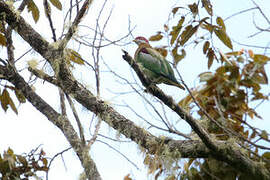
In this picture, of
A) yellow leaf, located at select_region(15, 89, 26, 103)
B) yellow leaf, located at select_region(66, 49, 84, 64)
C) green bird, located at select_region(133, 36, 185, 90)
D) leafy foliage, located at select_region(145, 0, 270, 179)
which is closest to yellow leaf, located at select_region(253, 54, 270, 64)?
leafy foliage, located at select_region(145, 0, 270, 179)

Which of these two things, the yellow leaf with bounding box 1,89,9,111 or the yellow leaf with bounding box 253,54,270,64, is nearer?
the yellow leaf with bounding box 253,54,270,64

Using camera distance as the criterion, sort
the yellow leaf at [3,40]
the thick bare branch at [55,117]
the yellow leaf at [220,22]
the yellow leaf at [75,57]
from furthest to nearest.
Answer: the yellow leaf at [3,40], the yellow leaf at [75,57], the yellow leaf at [220,22], the thick bare branch at [55,117]

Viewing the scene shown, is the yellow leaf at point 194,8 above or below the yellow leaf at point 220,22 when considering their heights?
above

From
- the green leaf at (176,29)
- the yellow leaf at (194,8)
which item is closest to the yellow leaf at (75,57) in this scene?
the green leaf at (176,29)

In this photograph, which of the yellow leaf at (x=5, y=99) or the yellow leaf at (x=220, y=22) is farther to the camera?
the yellow leaf at (x=5, y=99)

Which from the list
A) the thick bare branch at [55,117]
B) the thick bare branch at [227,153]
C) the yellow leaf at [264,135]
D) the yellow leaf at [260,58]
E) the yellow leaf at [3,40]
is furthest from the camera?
the yellow leaf at [3,40]

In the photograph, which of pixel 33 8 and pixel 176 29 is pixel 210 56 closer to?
pixel 176 29

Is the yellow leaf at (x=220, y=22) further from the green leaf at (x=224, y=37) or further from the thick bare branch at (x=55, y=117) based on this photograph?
the thick bare branch at (x=55, y=117)

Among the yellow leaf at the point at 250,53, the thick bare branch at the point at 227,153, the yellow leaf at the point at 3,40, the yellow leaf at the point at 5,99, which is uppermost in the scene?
the yellow leaf at the point at 3,40

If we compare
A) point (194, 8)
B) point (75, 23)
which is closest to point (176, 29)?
point (194, 8)

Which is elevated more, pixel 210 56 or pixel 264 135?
pixel 210 56

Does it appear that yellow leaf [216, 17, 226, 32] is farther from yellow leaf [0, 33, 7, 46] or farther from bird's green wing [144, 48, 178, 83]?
yellow leaf [0, 33, 7, 46]

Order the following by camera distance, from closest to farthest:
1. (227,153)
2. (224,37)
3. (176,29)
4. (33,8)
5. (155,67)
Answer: (227,153), (224,37), (176,29), (33,8), (155,67)

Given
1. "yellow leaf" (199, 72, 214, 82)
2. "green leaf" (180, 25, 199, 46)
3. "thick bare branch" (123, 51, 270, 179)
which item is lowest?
"thick bare branch" (123, 51, 270, 179)
